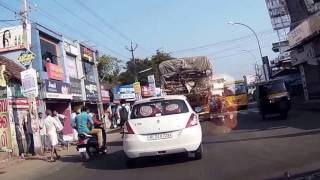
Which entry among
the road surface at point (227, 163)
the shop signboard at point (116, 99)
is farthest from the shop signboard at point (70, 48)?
the shop signboard at point (116, 99)

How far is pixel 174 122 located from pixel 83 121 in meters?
5.18

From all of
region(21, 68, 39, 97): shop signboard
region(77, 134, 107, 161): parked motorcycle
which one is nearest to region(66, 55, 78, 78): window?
region(21, 68, 39, 97): shop signboard

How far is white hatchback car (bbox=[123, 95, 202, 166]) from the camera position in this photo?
12781mm

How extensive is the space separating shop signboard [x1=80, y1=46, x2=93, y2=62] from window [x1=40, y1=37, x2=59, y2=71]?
651 cm

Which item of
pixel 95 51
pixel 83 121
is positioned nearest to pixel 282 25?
Answer: pixel 95 51

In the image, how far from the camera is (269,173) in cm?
1009

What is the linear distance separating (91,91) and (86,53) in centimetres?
301

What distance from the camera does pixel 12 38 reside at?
73.6 feet

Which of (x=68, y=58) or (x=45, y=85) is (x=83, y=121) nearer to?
(x=45, y=85)

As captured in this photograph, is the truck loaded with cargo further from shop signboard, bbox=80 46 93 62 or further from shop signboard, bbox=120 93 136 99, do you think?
shop signboard, bbox=120 93 136 99

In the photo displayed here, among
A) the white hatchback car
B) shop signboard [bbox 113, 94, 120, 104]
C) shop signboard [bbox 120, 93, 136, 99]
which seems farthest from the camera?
shop signboard [bbox 120, 93, 136, 99]

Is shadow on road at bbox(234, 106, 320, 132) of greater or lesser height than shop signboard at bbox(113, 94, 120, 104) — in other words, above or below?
below

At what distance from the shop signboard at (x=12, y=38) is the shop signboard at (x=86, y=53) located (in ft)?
59.5

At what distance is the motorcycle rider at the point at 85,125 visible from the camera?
1734cm
